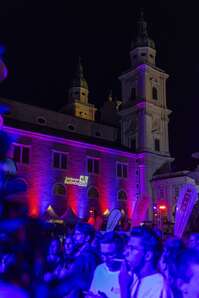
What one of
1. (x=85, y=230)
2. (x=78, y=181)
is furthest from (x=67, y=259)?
(x=78, y=181)

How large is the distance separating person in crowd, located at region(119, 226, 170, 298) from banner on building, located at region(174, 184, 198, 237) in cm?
738

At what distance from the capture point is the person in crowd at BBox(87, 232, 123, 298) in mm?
4020

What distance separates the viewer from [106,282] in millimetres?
4105

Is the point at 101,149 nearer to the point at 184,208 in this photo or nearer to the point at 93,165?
the point at 93,165

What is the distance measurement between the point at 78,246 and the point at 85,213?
109 ft

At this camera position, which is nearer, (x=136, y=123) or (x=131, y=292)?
(x=131, y=292)

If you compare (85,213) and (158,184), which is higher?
(158,184)

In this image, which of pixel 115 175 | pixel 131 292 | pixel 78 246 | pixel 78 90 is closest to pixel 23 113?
pixel 115 175

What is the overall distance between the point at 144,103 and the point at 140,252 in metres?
45.0

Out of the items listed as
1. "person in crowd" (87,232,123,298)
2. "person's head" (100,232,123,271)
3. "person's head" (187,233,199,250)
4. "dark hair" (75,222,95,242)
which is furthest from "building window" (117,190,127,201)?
"person in crowd" (87,232,123,298)

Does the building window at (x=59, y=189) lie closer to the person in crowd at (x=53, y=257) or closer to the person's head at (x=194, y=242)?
the person in crowd at (x=53, y=257)

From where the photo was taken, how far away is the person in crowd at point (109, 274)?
4.02 m

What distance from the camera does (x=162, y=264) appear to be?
15.2 feet

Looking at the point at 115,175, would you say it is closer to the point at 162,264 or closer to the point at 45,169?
the point at 45,169
